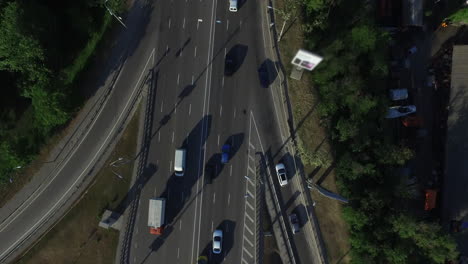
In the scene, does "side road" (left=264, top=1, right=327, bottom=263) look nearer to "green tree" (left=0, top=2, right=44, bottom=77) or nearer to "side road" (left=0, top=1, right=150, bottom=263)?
"side road" (left=0, top=1, right=150, bottom=263)

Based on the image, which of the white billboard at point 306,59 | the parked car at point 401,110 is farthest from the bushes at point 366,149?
the parked car at point 401,110

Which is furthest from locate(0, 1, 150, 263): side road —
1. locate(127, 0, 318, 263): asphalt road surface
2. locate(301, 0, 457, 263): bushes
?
locate(301, 0, 457, 263): bushes

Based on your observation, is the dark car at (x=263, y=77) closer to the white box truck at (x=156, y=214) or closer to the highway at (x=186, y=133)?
the highway at (x=186, y=133)

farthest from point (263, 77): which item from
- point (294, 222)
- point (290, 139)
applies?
point (294, 222)

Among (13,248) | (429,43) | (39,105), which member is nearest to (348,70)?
(429,43)

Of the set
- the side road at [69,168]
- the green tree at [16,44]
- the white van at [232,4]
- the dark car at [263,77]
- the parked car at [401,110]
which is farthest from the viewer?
the side road at [69,168]

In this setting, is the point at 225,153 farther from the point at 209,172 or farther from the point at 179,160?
the point at 179,160

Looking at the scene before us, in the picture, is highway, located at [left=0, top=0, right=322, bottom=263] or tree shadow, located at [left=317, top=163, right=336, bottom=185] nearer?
tree shadow, located at [left=317, top=163, right=336, bottom=185]
